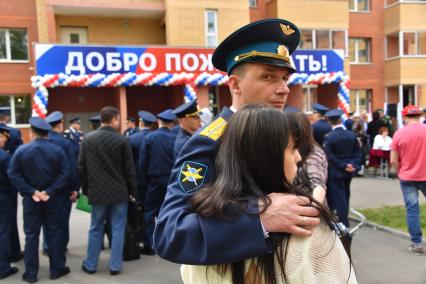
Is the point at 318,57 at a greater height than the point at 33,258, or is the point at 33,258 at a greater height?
the point at 318,57

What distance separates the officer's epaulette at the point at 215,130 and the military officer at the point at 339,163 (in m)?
5.36

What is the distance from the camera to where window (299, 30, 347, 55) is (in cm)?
2067

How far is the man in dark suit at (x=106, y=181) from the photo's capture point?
5.10 m

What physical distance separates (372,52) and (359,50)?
29.8 inches

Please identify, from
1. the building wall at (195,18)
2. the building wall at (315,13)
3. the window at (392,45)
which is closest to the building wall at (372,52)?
the window at (392,45)

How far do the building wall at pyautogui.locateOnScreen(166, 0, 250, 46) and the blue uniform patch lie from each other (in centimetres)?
1652

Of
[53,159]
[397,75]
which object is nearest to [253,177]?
[53,159]

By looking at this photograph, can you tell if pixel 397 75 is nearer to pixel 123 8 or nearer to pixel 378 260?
pixel 123 8

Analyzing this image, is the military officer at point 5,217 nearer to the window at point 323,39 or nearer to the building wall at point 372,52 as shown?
the window at point 323,39

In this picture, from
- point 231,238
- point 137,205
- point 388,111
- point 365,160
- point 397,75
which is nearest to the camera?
point 231,238

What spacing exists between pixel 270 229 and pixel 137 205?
15.7 ft

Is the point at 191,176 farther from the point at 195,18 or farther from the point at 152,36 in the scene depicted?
the point at 152,36

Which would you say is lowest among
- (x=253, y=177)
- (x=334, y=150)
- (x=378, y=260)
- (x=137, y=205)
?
(x=378, y=260)

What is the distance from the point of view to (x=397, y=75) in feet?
74.5
